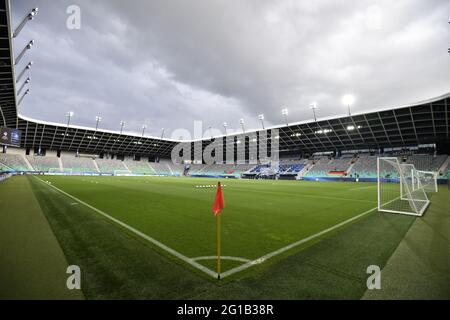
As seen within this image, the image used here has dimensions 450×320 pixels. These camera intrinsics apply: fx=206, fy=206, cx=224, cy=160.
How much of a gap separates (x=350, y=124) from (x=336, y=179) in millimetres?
12788

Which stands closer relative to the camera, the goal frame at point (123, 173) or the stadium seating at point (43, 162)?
the stadium seating at point (43, 162)

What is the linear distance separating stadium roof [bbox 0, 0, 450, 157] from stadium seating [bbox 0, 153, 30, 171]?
497cm

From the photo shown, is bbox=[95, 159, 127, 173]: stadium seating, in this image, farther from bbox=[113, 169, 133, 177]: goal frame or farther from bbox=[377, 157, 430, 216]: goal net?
bbox=[377, 157, 430, 216]: goal net

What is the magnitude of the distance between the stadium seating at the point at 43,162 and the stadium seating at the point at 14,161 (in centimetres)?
192

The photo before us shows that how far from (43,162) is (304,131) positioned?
76.0m

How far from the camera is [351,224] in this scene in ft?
25.5

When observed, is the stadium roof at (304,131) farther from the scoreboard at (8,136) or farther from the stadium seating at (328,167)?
the scoreboard at (8,136)

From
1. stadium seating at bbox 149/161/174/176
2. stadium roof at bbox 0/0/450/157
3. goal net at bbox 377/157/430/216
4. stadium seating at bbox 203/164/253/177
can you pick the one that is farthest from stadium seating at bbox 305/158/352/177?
stadium seating at bbox 149/161/174/176

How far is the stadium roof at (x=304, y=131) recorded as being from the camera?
28.6m

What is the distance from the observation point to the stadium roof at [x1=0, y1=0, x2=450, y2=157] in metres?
28.6

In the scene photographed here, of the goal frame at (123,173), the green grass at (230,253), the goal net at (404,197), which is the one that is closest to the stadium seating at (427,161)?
the goal net at (404,197)

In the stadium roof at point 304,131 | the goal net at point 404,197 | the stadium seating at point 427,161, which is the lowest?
the goal net at point 404,197

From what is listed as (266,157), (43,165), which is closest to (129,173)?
(43,165)
